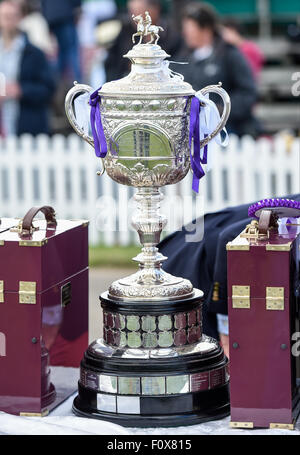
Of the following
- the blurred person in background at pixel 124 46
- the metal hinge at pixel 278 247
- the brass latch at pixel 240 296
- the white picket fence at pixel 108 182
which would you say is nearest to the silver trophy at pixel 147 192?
the brass latch at pixel 240 296

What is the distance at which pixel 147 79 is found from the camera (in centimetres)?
329

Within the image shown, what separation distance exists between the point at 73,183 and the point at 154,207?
15.5ft

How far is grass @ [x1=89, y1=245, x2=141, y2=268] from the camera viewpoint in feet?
25.0

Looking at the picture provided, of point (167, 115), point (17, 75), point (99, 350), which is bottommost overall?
point (99, 350)

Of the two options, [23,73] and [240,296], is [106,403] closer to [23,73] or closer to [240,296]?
[240,296]

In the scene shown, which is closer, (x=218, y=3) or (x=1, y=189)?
(x=1, y=189)

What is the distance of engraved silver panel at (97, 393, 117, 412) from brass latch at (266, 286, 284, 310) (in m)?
0.54

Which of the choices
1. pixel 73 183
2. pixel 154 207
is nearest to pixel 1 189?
pixel 73 183

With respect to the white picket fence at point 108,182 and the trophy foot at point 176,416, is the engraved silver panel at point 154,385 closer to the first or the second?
the trophy foot at point 176,416

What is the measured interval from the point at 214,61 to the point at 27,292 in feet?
14.0

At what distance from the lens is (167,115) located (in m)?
3.24

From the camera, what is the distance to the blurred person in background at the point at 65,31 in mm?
9836

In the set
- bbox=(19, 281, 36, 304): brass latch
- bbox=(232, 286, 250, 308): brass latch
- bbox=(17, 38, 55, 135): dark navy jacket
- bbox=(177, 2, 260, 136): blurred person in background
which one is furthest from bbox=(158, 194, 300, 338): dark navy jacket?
bbox=(17, 38, 55, 135): dark navy jacket
